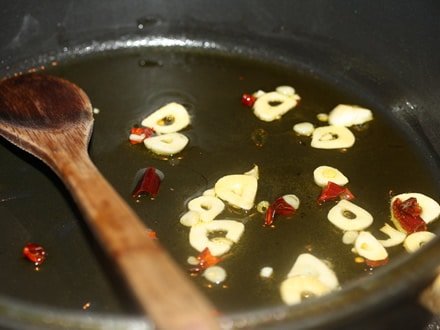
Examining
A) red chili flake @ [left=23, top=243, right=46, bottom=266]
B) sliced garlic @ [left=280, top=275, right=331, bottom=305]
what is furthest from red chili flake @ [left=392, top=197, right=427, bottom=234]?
red chili flake @ [left=23, top=243, right=46, bottom=266]

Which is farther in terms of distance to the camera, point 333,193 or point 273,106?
point 273,106

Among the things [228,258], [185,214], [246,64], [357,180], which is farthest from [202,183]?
[246,64]

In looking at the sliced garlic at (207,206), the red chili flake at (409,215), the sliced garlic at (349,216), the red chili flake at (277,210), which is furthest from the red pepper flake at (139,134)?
the red chili flake at (409,215)

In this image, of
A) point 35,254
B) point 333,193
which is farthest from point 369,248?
point 35,254

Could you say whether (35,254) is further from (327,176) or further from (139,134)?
(327,176)

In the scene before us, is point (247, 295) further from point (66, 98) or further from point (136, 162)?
point (66, 98)

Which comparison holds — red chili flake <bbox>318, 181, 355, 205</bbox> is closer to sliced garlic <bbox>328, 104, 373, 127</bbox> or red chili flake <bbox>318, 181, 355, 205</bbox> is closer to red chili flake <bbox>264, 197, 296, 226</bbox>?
red chili flake <bbox>264, 197, 296, 226</bbox>

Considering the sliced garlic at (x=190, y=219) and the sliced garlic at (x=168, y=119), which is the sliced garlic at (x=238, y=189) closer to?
the sliced garlic at (x=190, y=219)

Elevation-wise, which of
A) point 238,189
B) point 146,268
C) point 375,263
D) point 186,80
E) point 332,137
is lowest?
point 146,268
